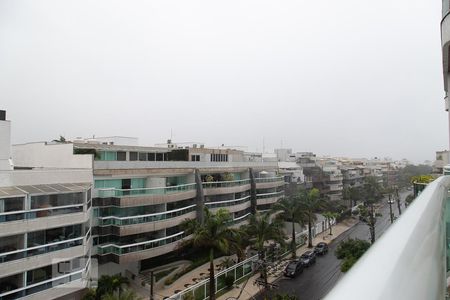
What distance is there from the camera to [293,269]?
2803cm

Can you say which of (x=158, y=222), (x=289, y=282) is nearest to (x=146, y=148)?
(x=158, y=222)

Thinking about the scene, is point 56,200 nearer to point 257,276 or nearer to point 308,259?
point 257,276

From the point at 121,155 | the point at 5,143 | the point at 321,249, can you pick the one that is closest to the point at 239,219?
the point at 321,249

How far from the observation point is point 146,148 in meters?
30.6

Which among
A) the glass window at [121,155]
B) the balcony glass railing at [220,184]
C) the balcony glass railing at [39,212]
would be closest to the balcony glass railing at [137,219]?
the balcony glass railing at [39,212]

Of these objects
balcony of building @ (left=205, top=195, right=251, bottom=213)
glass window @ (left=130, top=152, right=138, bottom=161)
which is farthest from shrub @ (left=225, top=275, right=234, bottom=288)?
glass window @ (left=130, top=152, right=138, bottom=161)

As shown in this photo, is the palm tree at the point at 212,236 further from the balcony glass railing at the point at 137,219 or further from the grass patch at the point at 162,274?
the grass patch at the point at 162,274

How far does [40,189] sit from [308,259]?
24.3 m

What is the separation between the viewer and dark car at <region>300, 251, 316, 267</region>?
30.5 metres

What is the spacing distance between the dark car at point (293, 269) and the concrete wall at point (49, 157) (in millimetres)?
18219

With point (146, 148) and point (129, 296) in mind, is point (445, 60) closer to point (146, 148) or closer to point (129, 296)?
point (129, 296)

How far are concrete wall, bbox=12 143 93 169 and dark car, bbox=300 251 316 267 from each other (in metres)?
20.8

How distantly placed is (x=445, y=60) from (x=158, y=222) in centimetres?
2081

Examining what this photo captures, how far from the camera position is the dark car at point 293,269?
91.4 ft
